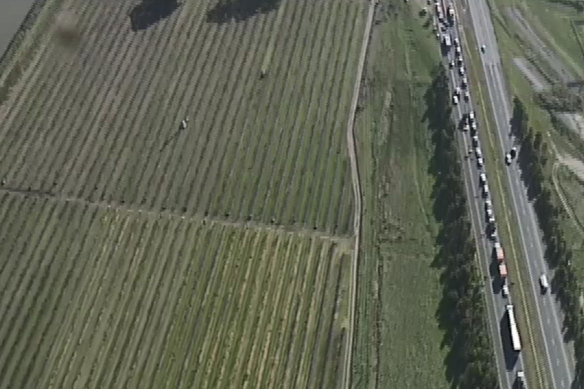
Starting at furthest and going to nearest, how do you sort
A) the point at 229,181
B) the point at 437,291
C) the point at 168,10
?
the point at 168,10 → the point at 229,181 → the point at 437,291

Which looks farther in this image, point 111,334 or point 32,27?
point 32,27

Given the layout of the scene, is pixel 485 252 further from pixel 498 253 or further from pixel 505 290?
pixel 505 290

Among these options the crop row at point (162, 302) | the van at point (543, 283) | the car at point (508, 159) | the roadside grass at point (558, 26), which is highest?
the roadside grass at point (558, 26)

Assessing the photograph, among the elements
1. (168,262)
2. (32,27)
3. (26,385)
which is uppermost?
(32,27)

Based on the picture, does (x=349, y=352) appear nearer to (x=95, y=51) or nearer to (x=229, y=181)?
(x=229, y=181)

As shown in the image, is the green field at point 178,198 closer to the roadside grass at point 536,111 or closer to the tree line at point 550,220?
the roadside grass at point 536,111

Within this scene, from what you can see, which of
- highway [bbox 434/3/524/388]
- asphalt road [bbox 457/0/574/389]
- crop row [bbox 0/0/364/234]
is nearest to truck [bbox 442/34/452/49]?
highway [bbox 434/3/524/388]

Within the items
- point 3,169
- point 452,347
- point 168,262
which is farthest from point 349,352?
point 3,169

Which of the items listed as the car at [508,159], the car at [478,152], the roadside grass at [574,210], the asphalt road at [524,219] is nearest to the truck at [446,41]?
the asphalt road at [524,219]
